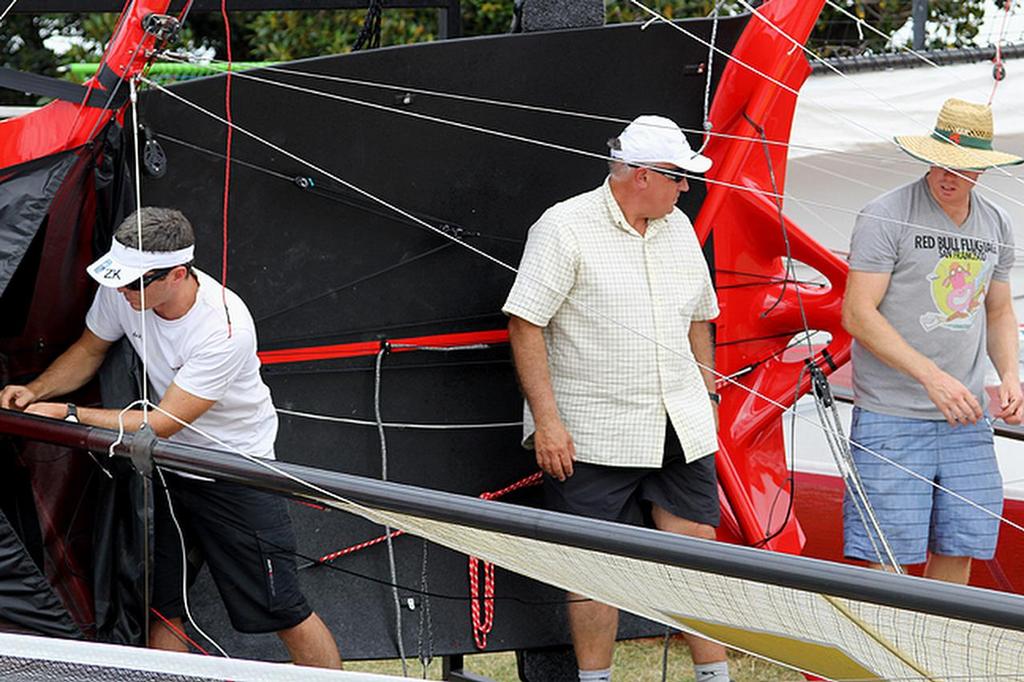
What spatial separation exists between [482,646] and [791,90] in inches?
73.5

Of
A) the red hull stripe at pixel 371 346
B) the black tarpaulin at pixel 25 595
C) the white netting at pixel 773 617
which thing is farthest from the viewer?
the red hull stripe at pixel 371 346

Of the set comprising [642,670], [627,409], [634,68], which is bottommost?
[642,670]

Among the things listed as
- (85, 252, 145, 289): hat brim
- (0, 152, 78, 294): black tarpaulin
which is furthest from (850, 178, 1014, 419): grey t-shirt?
(0, 152, 78, 294): black tarpaulin

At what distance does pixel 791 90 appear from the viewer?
16.5ft

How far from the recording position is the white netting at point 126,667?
9.57 feet

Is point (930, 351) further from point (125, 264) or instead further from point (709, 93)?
point (125, 264)

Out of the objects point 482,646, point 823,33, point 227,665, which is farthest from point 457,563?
point 823,33

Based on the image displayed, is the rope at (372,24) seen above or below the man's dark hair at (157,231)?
above

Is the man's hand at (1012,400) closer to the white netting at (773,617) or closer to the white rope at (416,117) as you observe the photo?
the white rope at (416,117)

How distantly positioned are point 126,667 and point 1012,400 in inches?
108

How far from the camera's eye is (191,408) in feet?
13.3

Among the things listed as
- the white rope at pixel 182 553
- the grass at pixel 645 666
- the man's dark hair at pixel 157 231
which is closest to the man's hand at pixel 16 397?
the white rope at pixel 182 553

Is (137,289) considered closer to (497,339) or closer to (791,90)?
(497,339)

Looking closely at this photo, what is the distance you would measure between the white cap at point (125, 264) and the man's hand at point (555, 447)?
1112 millimetres
